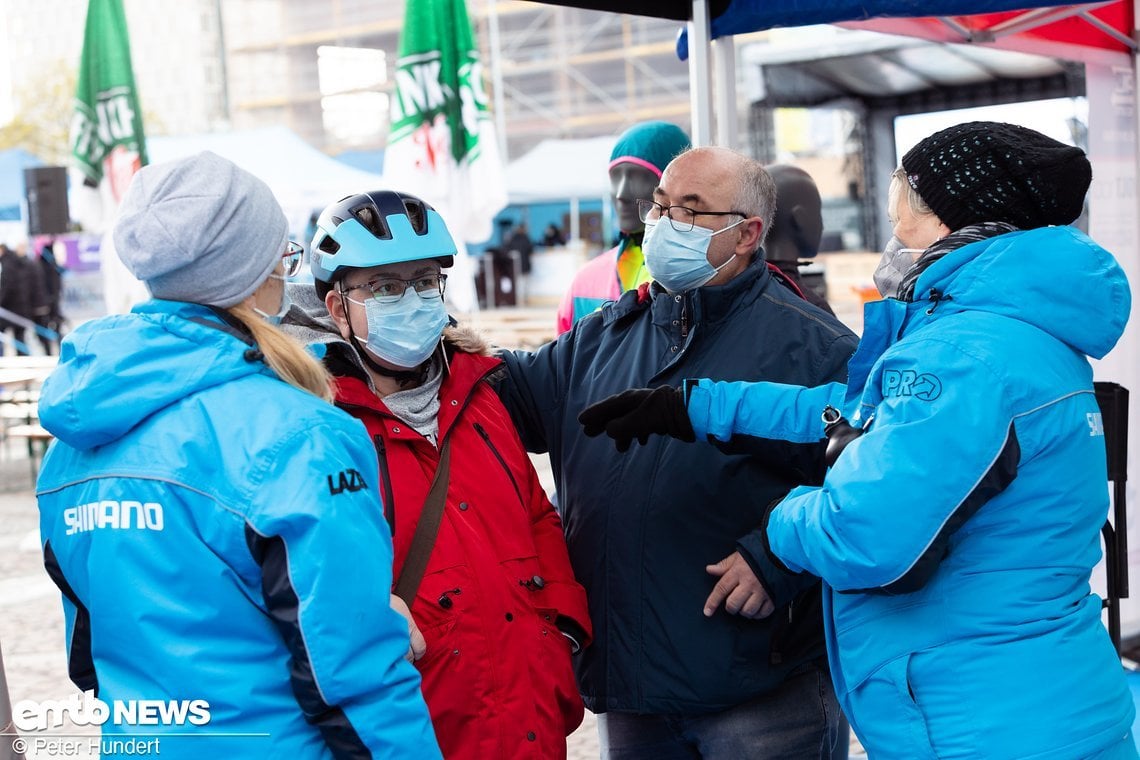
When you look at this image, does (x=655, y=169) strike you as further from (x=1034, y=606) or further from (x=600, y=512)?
(x=1034, y=606)

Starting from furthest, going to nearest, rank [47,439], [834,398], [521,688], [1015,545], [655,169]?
1. [47,439]
2. [655,169]
3. [834,398]
4. [521,688]
5. [1015,545]

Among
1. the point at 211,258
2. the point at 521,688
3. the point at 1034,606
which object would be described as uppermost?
the point at 211,258

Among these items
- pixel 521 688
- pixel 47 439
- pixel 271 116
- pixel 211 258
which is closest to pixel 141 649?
pixel 211 258

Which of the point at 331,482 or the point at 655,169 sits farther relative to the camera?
the point at 655,169

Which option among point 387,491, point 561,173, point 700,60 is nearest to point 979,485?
point 387,491

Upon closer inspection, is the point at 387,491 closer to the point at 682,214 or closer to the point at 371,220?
the point at 371,220

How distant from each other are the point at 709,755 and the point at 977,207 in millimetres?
1161

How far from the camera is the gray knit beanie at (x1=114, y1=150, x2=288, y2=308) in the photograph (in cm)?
157

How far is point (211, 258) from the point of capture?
1603mm

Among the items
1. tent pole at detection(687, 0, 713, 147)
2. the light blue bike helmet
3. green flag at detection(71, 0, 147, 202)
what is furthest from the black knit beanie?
green flag at detection(71, 0, 147, 202)

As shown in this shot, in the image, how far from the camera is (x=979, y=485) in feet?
5.48

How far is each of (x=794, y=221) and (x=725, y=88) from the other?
0.58 metres

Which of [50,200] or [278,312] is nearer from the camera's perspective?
[278,312]

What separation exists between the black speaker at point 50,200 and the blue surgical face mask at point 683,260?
13562 millimetres
